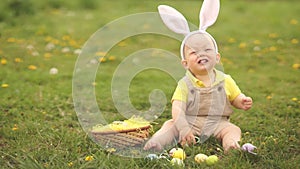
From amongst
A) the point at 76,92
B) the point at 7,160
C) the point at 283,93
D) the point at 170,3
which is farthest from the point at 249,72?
the point at 170,3

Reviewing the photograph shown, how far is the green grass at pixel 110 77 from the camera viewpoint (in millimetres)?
2859

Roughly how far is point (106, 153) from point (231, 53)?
297cm

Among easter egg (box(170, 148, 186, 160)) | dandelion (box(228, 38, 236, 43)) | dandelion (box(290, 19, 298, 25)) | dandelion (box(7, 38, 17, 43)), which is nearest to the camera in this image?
easter egg (box(170, 148, 186, 160))

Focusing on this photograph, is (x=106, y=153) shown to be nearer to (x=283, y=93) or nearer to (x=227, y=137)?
(x=227, y=137)

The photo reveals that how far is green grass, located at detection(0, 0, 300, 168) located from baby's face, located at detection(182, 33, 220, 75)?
18.8 inches

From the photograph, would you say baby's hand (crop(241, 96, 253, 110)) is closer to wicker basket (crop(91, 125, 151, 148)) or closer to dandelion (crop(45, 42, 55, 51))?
wicker basket (crop(91, 125, 151, 148))

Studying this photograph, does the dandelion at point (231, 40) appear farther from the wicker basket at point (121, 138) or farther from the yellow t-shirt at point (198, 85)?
the wicker basket at point (121, 138)

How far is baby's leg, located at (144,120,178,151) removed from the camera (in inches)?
117

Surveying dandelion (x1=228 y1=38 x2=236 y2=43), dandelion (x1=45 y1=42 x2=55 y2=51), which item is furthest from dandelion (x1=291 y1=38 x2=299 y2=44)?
dandelion (x1=45 y1=42 x2=55 y2=51)

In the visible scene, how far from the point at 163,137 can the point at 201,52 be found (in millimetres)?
568

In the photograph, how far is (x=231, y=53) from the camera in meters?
5.54

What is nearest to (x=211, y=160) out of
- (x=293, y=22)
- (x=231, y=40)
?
(x=231, y=40)

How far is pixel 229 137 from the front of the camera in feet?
9.87

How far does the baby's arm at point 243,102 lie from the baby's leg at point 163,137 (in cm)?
43
